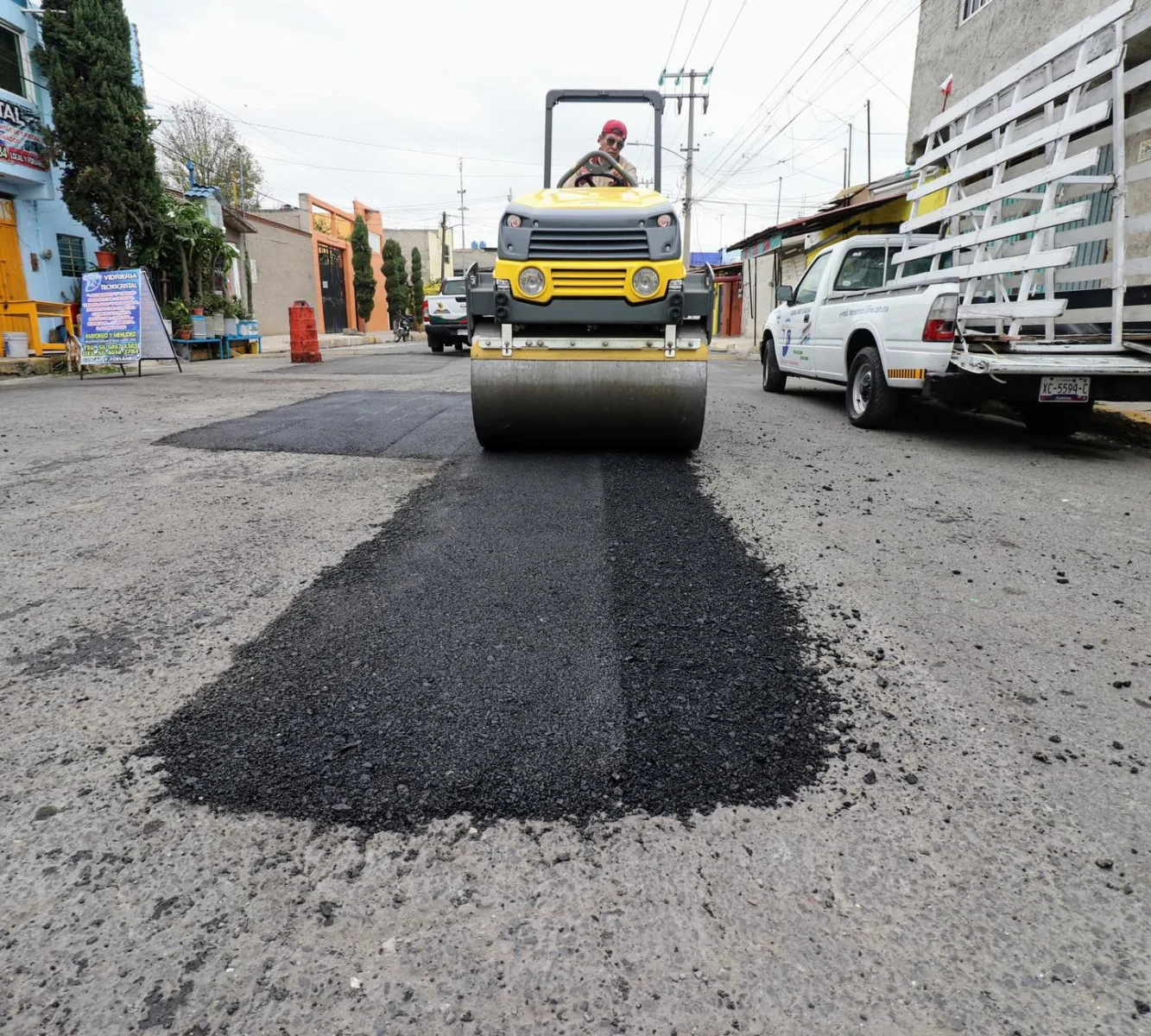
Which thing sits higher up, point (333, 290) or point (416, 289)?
point (416, 289)

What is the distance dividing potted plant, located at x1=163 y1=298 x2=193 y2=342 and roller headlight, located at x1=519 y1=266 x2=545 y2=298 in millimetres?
15370

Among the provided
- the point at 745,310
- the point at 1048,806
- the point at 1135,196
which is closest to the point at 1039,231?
the point at 1135,196

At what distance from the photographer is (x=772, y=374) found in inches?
443

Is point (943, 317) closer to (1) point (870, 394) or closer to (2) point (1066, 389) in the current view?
(2) point (1066, 389)

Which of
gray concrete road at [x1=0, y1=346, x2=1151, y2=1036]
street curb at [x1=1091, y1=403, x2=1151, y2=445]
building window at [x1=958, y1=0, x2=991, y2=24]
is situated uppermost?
building window at [x1=958, y1=0, x2=991, y2=24]

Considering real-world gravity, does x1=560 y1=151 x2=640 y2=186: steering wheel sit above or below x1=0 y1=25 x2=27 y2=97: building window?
below

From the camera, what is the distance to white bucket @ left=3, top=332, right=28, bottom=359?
14625 mm

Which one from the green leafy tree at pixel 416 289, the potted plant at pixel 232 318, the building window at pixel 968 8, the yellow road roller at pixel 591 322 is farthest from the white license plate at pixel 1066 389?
the green leafy tree at pixel 416 289

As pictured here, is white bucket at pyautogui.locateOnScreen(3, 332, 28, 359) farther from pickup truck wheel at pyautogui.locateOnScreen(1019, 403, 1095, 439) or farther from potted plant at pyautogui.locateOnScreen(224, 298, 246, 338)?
pickup truck wheel at pyautogui.locateOnScreen(1019, 403, 1095, 439)

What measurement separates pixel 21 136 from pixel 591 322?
15.9m

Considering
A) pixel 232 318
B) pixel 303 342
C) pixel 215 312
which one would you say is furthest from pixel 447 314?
pixel 215 312

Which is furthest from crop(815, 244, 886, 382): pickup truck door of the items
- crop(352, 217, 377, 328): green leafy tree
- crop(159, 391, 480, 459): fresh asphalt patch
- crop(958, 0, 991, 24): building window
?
crop(352, 217, 377, 328): green leafy tree

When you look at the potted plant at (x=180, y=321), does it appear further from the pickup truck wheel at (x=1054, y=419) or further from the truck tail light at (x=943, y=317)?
the pickup truck wheel at (x=1054, y=419)

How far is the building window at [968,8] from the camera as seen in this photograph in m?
13.1
